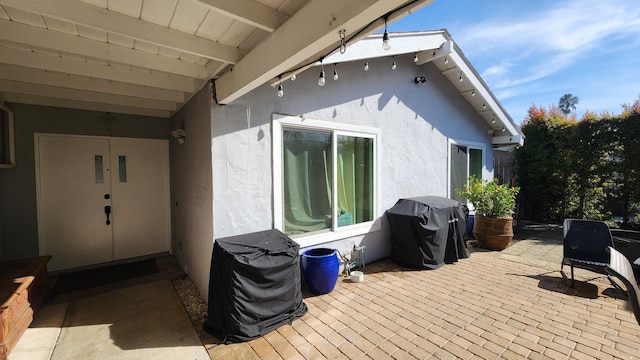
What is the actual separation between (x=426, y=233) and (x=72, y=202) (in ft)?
20.4

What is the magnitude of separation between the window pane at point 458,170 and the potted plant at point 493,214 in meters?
0.75

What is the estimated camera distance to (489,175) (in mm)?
7770

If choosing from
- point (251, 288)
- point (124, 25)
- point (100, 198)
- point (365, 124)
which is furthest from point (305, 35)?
point (100, 198)

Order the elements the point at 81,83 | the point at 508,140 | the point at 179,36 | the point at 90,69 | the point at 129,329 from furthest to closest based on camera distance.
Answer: the point at 508,140 → the point at 81,83 → the point at 90,69 → the point at 129,329 → the point at 179,36

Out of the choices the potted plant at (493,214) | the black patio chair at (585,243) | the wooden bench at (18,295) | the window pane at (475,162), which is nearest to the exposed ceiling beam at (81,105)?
the wooden bench at (18,295)

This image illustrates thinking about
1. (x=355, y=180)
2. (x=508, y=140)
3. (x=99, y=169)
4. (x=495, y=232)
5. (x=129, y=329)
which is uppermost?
(x=508, y=140)

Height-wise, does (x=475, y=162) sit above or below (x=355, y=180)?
above

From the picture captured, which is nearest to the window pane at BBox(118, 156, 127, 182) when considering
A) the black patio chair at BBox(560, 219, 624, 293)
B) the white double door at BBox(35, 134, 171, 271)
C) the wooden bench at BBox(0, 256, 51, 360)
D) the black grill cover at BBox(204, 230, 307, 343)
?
the white double door at BBox(35, 134, 171, 271)

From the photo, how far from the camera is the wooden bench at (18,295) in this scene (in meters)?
2.41

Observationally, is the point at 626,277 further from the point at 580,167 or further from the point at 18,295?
the point at 580,167

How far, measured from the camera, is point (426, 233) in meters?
4.52

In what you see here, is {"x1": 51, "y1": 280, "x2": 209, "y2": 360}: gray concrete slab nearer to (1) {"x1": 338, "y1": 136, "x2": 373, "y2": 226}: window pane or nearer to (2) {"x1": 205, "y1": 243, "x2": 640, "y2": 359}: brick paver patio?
(2) {"x1": 205, "y1": 243, "x2": 640, "y2": 359}: brick paver patio

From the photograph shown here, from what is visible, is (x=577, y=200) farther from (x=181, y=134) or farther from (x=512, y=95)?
(x=512, y=95)

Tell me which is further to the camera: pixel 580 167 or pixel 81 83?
pixel 580 167
